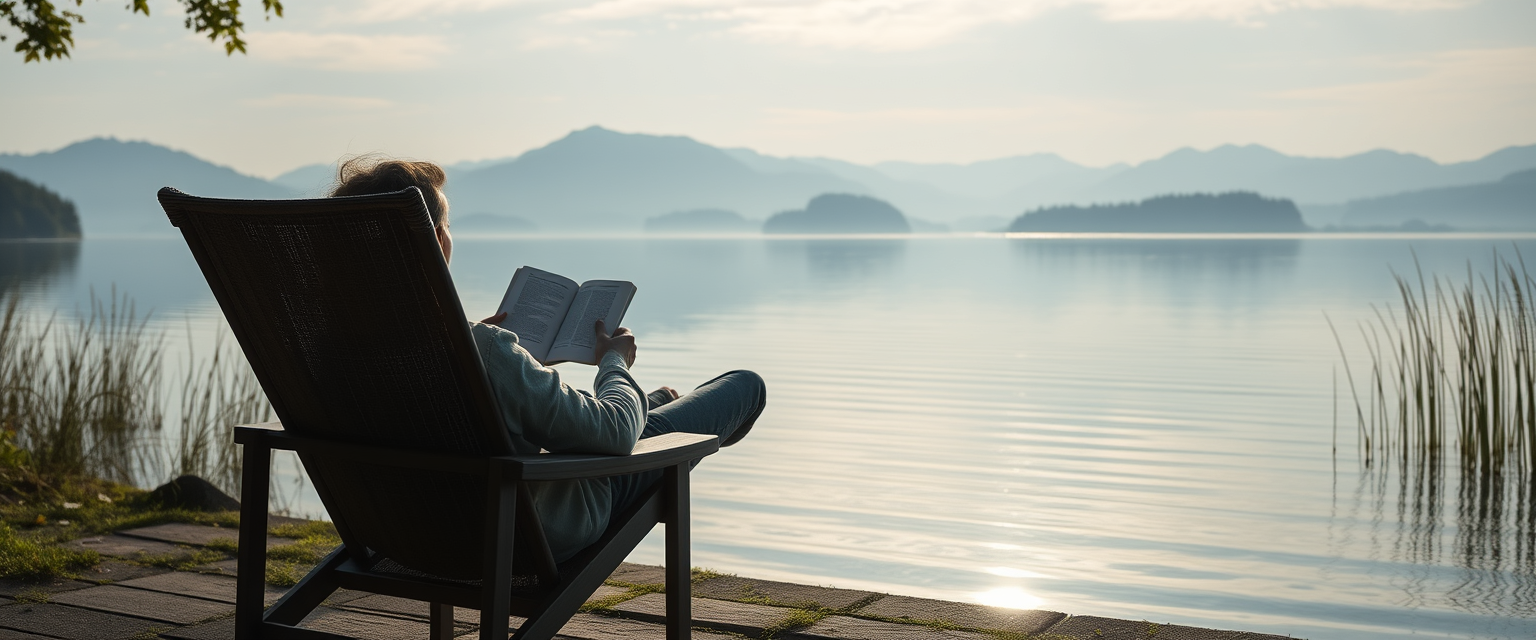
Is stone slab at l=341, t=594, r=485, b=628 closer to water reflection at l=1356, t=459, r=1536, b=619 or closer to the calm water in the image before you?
the calm water

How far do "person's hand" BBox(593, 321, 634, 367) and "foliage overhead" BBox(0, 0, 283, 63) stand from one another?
115 inches

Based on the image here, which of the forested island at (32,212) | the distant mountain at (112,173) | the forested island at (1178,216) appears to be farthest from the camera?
the distant mountain at (112,173)

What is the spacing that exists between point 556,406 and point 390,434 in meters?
0.24

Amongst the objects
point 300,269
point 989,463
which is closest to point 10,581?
point 300,269

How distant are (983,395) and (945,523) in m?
3.95

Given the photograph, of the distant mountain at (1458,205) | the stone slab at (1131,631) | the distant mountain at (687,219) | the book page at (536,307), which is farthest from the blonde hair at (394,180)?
the distant mountain at (687,219)

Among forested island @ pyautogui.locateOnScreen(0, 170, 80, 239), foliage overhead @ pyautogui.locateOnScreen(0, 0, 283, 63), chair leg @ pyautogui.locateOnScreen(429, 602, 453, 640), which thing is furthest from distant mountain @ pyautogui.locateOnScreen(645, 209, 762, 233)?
chair leg @ pyautogui.locateOnScreen(429, 602, 453, 640)

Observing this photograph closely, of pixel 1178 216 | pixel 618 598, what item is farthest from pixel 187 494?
pixel 1178 216

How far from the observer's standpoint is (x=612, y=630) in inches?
100

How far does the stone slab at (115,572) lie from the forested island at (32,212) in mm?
57829

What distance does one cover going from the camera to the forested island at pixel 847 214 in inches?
4906

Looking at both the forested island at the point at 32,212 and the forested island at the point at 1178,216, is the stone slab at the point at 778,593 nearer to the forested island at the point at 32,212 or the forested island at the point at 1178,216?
the forested island at the point at 32,212

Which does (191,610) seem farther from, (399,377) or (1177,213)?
(1177,213)

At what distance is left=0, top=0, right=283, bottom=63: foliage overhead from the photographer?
4145 millimetres
